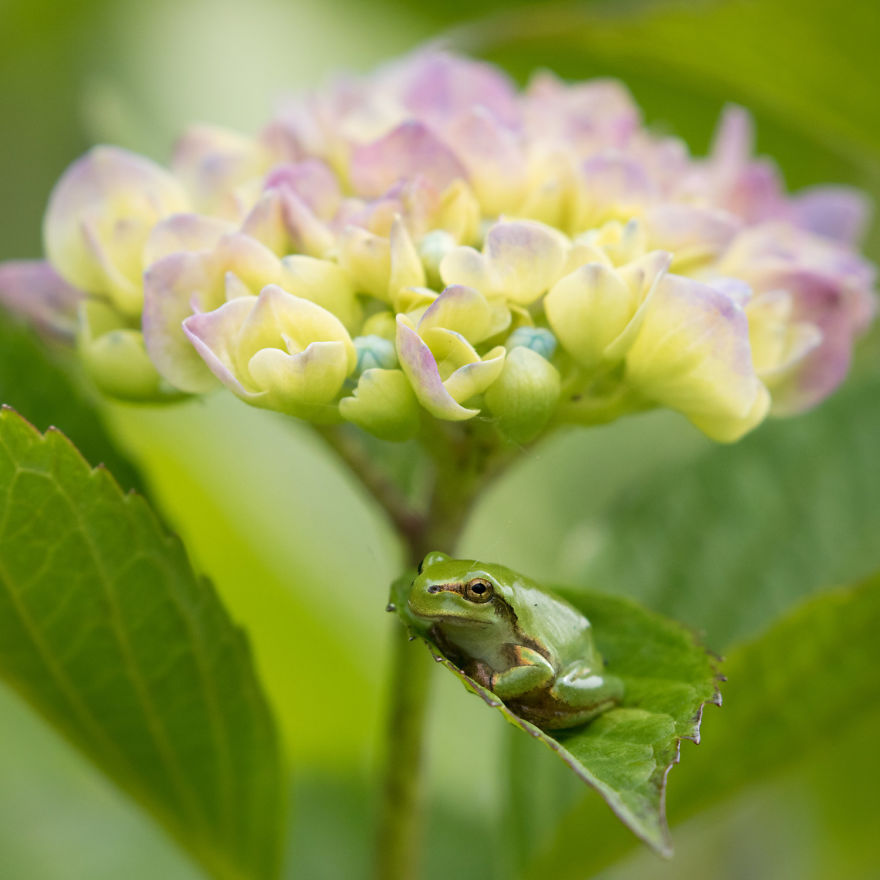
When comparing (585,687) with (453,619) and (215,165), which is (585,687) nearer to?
(453,619)

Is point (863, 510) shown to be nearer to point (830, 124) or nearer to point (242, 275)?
point (830, 124)

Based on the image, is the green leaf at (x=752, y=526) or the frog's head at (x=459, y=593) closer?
the frog's head at (x=459, y=593)

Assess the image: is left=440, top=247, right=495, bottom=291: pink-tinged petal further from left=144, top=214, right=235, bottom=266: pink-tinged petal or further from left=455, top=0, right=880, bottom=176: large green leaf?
left=455, top=0, right=880, bottom=176: large green leaf

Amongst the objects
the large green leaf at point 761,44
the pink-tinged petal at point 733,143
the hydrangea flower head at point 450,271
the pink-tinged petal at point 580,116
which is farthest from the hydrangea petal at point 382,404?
the large green leaf at point 761,44

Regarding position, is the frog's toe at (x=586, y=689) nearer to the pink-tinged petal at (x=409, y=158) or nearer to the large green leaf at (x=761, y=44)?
the pink-tinged petal at (x=409, y=158)

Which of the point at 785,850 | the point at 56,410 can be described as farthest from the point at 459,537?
the point at 785,850

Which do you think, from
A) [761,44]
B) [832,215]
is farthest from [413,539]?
[761,44]

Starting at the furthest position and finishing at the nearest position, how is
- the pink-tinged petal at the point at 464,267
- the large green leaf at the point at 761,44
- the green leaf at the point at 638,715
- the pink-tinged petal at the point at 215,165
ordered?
the large green leaf at the point at 761,44 → the pink-tinged petal at the point at 215,165 → the pink-tinged petal at the point at 464,267 → the green leaf at the point at 638,715

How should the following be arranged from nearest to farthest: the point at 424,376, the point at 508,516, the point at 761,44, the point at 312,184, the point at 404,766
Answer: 1. the point at 424,376
2. the point at 312,184
3. the point at 404,766
4. the point at 761,44
5. the point at 508,516
